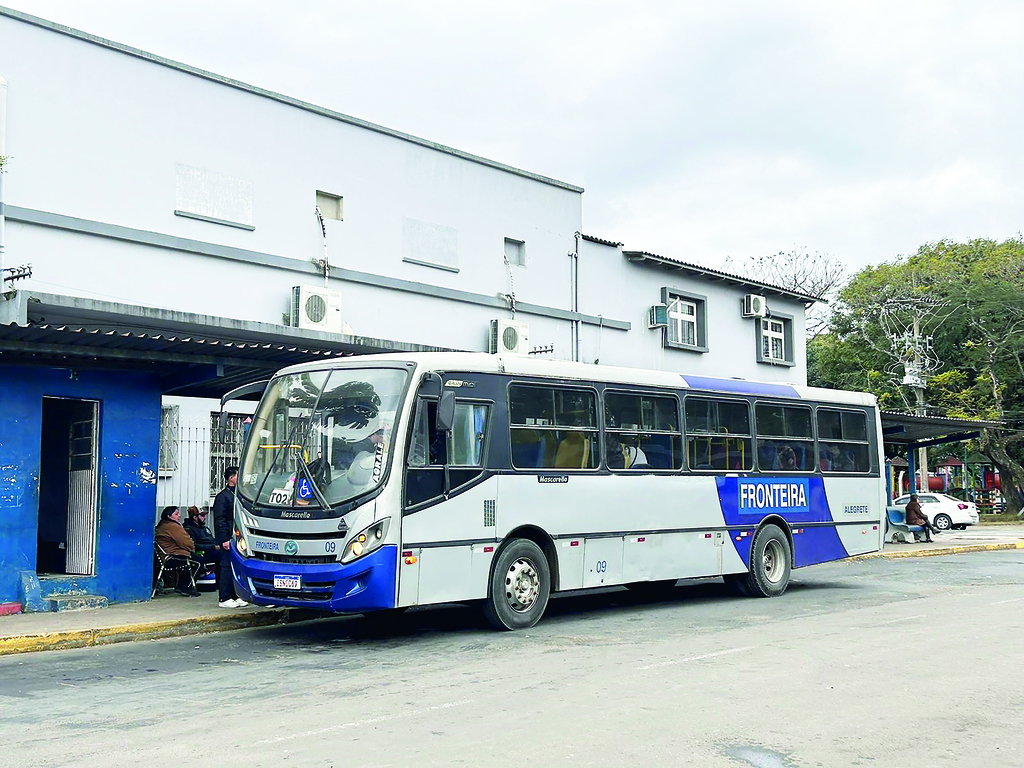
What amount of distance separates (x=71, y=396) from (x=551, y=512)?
21.1ft

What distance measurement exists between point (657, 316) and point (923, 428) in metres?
7.41

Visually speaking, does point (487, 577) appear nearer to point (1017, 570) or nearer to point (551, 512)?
point (551, 512)

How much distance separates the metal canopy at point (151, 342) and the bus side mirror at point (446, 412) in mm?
2967

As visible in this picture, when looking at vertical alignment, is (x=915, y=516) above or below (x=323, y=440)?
below

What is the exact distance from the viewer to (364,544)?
10625 millimetres

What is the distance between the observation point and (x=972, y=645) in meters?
10.6

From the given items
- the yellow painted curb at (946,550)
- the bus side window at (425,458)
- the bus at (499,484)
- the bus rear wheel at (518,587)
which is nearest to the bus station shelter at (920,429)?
the yellow painted curb at (946,550)

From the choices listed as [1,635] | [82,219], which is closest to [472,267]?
[82,219]

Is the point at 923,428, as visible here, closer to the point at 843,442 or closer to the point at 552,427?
the point at 843,442

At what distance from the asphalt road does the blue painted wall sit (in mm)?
2946

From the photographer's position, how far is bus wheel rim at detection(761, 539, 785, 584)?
15539mm

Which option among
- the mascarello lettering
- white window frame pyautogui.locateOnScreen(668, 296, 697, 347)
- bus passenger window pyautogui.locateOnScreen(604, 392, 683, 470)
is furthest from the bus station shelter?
bus passenger window pyautogui.locateOnScreen(604, 392, 683, 470)

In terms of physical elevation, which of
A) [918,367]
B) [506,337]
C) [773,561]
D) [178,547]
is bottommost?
[773,561]

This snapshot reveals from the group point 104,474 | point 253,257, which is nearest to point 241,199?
point 253,257
